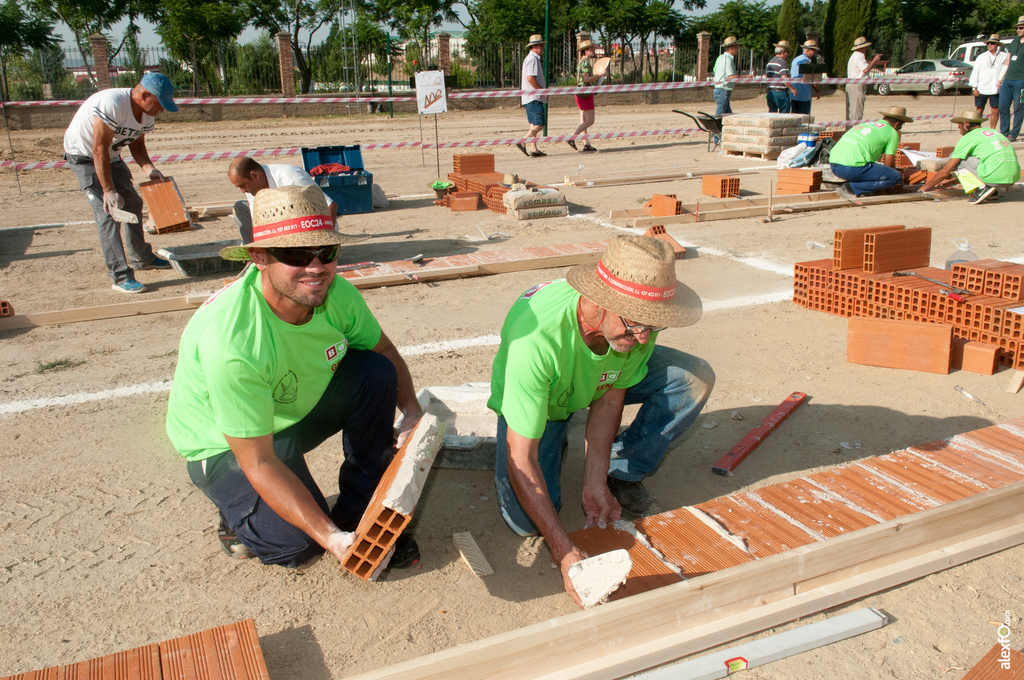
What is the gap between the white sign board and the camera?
458 inches

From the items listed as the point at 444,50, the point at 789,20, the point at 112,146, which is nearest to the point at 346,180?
the point at 112,146

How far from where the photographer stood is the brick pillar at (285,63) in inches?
1038

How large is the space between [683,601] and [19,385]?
13.5 feet

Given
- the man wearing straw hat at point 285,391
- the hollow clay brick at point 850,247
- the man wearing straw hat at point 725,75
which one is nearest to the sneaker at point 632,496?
the man wearing straw hat at point 285,391

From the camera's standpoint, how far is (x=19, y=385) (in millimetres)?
4539

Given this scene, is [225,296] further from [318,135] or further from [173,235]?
[318,135]

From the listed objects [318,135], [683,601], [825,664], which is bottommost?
[825,664]

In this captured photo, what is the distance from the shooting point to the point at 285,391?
8.95 ft

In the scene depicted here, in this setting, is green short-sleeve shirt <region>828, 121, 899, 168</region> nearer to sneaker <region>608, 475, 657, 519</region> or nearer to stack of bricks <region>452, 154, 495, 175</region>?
stack of bricks <region>452, 154, 495, 175</region>

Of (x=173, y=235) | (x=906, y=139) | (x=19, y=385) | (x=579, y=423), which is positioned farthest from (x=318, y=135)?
(x=579, y=423)

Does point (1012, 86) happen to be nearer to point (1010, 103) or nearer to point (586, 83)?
point (1010, 103)

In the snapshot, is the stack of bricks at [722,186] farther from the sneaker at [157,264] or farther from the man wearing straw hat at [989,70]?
the man wearing straw hat at [989,70]

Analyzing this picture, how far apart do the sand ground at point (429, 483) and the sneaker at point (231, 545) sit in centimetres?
4

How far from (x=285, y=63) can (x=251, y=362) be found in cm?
2702
